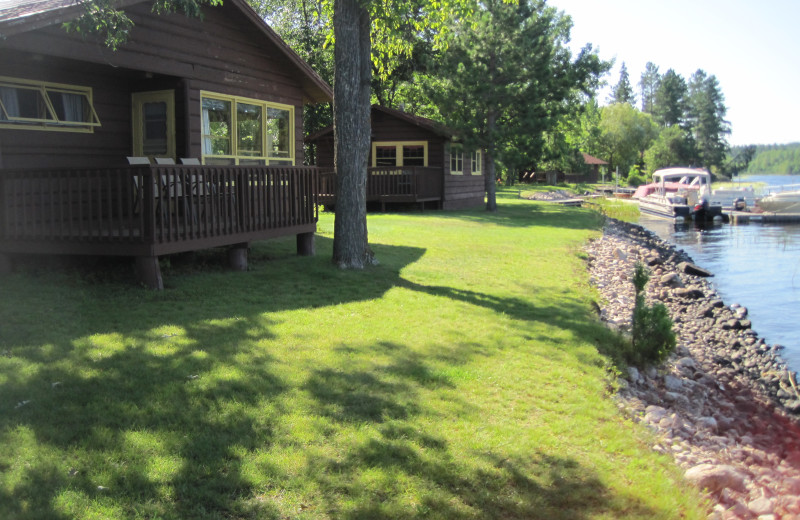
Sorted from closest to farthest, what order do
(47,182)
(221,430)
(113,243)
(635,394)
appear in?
(221,430)
(635,394)
(113,243)
(47,182)

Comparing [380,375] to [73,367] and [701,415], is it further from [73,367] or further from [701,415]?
[701,415]

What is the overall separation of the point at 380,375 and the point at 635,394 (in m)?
2.73

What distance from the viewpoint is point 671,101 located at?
10406 centimetres

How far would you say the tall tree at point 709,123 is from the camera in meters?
97.0

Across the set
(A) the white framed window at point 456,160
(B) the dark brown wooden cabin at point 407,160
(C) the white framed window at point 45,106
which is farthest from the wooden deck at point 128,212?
(A) the white framed window at point 456,160

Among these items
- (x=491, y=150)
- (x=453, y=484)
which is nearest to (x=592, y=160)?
(x=491, y=150)

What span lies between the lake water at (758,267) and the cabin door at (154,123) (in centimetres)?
1152

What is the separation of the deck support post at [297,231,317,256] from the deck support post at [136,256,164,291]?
4.04m

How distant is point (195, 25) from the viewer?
11859 mm

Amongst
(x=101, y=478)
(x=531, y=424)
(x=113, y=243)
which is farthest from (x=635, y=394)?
(x=113, y=243)

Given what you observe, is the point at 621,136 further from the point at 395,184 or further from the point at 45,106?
the point at 45,106

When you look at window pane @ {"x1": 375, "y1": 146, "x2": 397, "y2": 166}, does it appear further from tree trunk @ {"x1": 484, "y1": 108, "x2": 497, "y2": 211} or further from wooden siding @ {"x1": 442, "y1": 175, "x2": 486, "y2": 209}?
tree trunk @ {"x1": 484, "y1": 108, "x2": 497, "y2": 211}

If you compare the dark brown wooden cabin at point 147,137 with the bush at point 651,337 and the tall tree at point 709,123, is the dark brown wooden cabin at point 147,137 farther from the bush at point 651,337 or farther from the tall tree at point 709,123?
the tall tree at point 709,123

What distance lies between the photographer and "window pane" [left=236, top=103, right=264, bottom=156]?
44.3 ft
